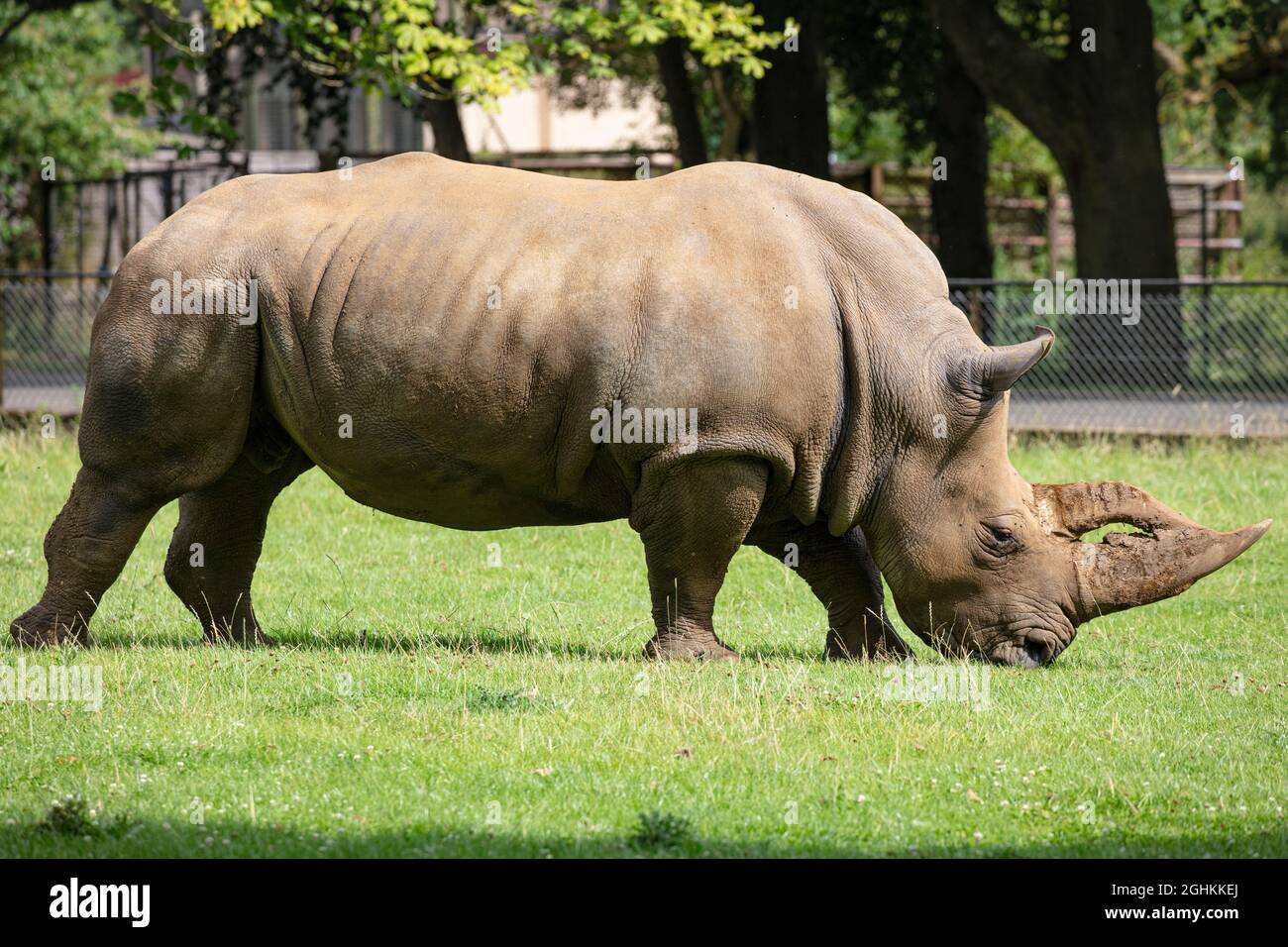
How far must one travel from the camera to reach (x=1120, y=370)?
60.6 ft

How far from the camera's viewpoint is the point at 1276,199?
47.1 meters

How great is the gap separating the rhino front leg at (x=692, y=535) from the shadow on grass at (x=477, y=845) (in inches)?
99.4

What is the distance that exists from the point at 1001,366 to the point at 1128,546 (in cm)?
103

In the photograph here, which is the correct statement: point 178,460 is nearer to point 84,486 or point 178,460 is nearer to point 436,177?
point 84,486

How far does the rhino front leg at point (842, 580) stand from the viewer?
28.3ft

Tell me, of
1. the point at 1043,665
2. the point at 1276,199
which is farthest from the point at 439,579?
the point at 1276,199

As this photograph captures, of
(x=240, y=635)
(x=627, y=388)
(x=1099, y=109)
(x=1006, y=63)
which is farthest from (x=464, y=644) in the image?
(x=1099, y=109)

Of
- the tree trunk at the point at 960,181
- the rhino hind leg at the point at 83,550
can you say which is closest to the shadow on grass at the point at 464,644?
the rhino hind leg at the point at 83,550

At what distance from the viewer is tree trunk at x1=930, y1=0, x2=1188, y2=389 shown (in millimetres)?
21062

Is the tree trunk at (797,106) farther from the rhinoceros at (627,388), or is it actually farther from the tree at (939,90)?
the rhinoceros at (627,388)

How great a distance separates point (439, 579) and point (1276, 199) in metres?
41.1

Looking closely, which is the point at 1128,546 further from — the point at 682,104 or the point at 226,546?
the point at 682,104

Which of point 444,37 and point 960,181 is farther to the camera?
point 960,181
